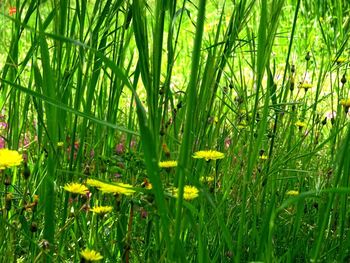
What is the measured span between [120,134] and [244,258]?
113 cm

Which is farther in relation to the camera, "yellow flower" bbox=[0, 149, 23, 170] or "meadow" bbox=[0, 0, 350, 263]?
"yellow flower" bbox=[0, 149, 23, 170]

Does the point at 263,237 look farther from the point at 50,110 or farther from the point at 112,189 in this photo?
the point at 50,110

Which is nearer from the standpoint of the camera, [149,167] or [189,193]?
[149,167]

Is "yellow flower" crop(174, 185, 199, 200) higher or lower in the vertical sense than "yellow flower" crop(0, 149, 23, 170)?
lower

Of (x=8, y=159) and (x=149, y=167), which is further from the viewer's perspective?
(x=8, y=159)

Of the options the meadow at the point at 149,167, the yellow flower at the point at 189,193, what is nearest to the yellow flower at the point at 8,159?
the meadow at the point at 149,167

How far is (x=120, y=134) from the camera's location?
271 cm

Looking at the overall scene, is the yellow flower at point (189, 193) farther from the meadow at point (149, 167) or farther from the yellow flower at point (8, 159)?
the yellow flower at point (8, 159)

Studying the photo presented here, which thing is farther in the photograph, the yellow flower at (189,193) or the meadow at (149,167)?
the yellow flower at (189,193)

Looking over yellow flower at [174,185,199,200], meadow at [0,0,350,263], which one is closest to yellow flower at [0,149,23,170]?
meadow at [0,0,350,263]

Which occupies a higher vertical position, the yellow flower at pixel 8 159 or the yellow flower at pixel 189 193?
the yellow flower at pixel 8 159

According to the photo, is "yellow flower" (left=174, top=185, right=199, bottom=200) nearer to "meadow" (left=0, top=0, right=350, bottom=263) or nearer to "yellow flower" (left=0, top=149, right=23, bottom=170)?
"meadow" (left=0, top=0, right=350, bottom=263)

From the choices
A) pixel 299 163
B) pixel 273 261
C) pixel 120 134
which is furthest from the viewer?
pixel 120 134

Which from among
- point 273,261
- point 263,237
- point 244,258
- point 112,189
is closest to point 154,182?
point 112,189
